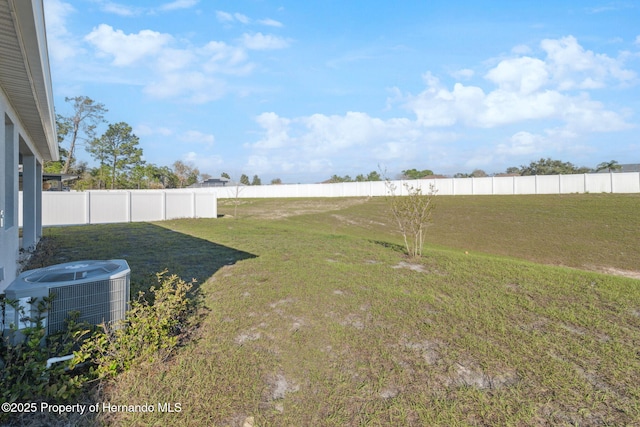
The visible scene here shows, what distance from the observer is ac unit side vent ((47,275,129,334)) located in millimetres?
2586

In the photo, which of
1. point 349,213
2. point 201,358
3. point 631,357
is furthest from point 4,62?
point 349,213

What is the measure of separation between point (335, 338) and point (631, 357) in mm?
2607

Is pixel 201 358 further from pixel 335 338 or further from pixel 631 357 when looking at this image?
pixel 631 357

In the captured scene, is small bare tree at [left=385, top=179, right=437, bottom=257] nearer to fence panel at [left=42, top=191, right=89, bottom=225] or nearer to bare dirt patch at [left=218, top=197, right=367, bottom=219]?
fence panel at [left=42, top=191, right=89, bottom=225]

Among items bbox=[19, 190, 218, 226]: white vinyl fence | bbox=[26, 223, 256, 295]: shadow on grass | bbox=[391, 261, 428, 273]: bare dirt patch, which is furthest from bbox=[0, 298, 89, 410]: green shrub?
bbox=[19, 190, 218, 226]: white vinyl fence

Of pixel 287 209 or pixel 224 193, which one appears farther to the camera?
pixel 224 193

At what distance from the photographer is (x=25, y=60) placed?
11.3 ft

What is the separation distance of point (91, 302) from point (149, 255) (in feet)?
12.9

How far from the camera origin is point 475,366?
9.42ft

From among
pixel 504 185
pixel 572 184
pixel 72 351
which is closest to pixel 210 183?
pixel 504 185

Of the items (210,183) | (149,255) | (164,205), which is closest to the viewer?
(149,255)

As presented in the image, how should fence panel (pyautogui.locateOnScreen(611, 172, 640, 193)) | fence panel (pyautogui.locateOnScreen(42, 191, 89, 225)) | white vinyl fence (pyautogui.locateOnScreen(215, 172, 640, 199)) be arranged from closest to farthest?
1. fence panel (pyautogui.locateOnScreen(42, 191, 89, 225))
2. fence panel (pyautogui.locateOnScreen(611, 172, 640, 193))
3. white vinyl fence (pyautogui.locateOnScreen(215, 172, 640, 199))

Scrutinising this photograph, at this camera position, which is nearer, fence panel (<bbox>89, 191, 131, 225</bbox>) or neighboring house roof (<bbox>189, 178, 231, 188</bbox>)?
fence panel (<bbox>89, 191, 131, 225</bbox>)

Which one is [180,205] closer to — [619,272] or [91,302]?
[91,302]
